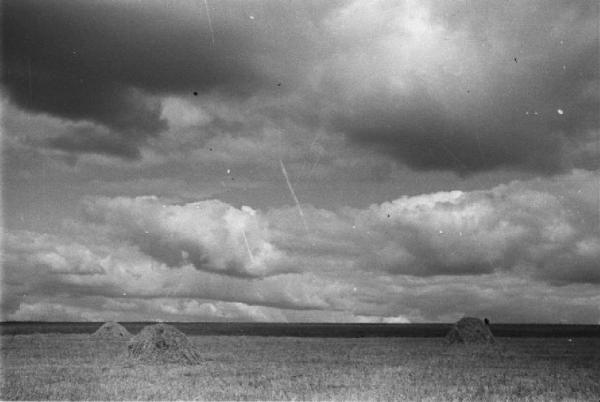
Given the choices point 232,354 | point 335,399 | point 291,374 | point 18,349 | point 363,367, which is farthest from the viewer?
point 18,349

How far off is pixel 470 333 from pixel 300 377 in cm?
2794

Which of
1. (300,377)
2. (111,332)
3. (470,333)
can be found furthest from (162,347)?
(111,332)

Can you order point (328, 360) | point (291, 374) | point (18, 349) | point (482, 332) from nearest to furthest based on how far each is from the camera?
point (291, 374) → point (328, 360) → point (18, 349) → point (482, 332)

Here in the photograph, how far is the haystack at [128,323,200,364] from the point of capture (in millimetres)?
Result: 31688

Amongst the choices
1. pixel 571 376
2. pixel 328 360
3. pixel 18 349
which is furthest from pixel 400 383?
pixel 18 349

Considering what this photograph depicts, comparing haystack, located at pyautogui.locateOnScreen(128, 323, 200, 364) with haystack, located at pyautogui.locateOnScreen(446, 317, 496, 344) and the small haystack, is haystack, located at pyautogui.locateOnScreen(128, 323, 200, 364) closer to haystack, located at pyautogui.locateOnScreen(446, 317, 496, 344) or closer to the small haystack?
the small haystack

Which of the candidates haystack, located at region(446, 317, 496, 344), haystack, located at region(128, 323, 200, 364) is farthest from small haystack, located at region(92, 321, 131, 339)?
haystack, located at region(446, 317, 496, 344)

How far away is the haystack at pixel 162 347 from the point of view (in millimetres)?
31688

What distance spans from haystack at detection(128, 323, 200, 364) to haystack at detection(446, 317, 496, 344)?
24.4 meters

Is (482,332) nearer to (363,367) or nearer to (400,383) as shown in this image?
(363,367)

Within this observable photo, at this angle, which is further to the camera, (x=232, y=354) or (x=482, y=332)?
(x=482, y=332)

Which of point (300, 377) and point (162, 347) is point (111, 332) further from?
point (300, 377)

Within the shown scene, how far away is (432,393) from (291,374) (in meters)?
7.25

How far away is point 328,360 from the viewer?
1342 inches
